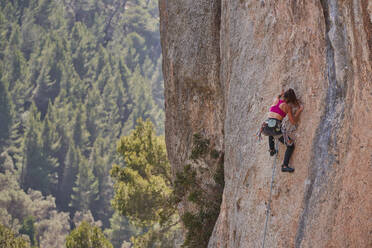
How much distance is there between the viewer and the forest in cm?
6631

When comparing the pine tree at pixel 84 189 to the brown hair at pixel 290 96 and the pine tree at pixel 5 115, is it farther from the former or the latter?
the brown hair at pixel 290 96

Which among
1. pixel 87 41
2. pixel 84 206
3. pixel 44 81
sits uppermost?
pixel 87 41

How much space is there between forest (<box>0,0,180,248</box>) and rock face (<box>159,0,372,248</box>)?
132 ft

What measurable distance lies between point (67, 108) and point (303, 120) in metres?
83.7

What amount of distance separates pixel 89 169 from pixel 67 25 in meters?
50.6

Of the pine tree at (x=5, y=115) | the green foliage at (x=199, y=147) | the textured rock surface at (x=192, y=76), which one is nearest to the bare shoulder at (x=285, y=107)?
the textured rock surface at (x=192, y=76)

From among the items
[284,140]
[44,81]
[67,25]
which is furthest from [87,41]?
[284,140]

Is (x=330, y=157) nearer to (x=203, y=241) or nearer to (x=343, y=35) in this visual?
(x=343, y=35)

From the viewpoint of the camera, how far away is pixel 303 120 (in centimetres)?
816

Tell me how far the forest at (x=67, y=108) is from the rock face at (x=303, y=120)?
40.1 meters

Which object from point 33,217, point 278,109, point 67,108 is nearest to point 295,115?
point 278,109

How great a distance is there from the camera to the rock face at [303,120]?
7.69 meters

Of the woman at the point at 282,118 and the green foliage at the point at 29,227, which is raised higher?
the woman at the point at 282,118

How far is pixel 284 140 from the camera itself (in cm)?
823
